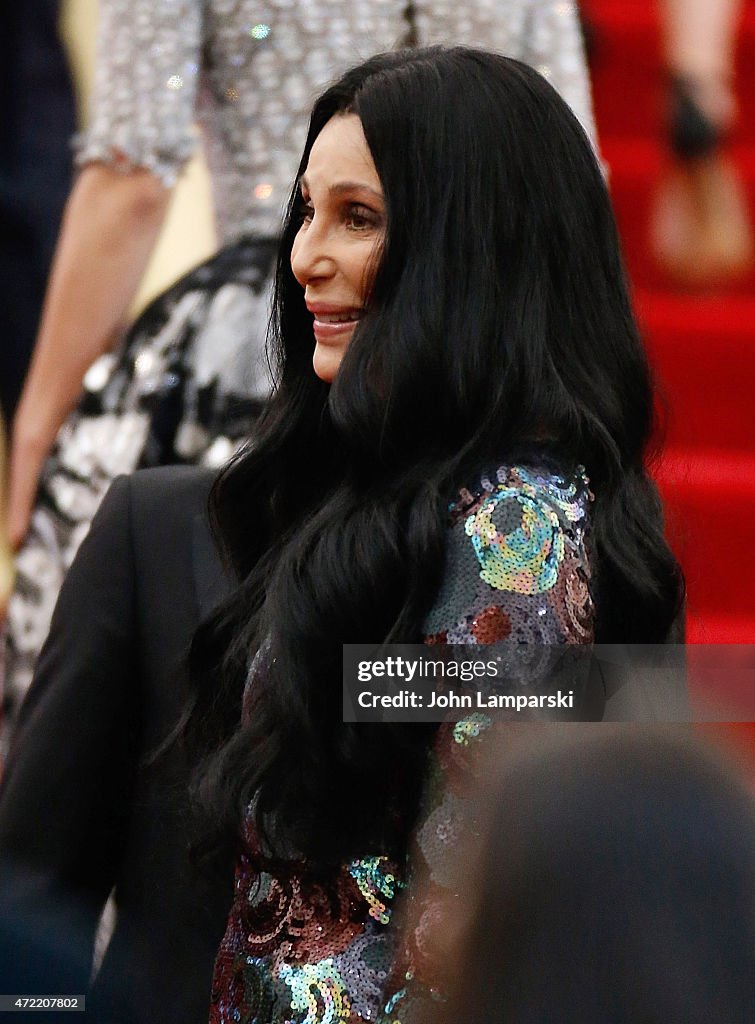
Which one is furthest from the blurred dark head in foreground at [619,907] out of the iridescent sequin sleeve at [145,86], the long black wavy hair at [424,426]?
the iridescent sequin sleeve at [145,86]

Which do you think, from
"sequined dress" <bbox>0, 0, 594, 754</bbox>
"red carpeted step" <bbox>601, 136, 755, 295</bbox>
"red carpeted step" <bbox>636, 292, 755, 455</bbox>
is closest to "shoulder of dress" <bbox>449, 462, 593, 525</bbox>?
"sequined dress" <bbox>0, 0, 594, 754</bbox>

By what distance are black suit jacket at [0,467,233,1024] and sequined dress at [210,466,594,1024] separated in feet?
0.56

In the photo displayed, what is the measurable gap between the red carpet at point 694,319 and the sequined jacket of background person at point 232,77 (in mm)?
556

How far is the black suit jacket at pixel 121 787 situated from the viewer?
1.77 meters

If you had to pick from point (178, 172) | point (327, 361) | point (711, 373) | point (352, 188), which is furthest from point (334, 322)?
point (711, 373)

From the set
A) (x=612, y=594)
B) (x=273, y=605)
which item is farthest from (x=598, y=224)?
(x=273, y=605)

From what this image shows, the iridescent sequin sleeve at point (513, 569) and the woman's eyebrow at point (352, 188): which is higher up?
the woman's eyebrow at point (352, 188)

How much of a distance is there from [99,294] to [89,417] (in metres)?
0.27

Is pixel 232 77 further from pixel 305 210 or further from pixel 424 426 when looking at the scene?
pixel 424 426

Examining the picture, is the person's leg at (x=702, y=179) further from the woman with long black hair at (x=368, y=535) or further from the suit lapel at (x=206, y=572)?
the suit lapel at (x=206, y=572)

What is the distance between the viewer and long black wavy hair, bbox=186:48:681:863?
158 centimetres

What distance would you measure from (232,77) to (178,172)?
22cm

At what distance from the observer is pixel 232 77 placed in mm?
3178

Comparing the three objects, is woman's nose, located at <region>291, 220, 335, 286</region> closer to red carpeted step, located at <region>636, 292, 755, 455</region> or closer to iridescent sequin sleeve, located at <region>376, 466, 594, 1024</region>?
iridescent sequin sleeve, located at <region>376, 466, 594, 1024</region>
